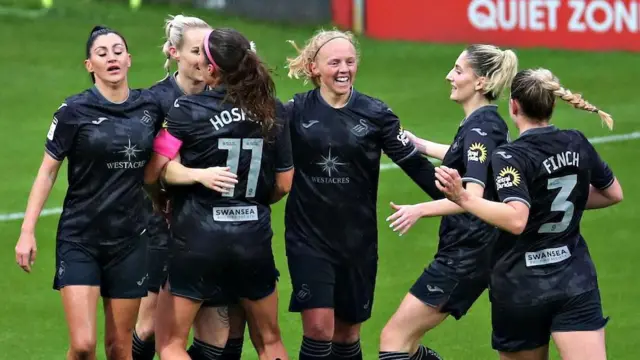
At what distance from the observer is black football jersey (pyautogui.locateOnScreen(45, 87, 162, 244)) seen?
27.0ft

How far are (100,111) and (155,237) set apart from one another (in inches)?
48.0

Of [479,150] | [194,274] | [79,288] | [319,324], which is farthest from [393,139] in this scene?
[79,288]

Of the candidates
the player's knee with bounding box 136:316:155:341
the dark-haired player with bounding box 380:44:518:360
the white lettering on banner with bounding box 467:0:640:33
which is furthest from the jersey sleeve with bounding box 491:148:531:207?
the white lettering on banner with bounding box 467:0:640:33

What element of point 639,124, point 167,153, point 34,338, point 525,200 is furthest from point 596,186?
point 639,124

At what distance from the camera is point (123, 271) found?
330 inches

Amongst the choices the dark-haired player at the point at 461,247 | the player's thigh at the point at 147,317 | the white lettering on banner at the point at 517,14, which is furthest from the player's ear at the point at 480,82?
the white lettering on banner at the point at 517,14

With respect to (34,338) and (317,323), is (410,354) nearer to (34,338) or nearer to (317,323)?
(317,323)

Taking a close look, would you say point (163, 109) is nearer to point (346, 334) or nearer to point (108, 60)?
point (108, 60)

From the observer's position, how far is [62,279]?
8250mm

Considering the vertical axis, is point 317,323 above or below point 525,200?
below

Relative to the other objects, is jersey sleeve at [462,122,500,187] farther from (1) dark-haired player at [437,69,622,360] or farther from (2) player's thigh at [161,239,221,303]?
(2) player's thigh at [161,239,221,303]

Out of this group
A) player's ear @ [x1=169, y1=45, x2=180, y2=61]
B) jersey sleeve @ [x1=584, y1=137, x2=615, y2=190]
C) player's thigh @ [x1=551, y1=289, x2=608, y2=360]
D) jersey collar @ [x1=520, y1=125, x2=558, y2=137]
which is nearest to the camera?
player's thigh @ [x1=551, y1=289, x2=608, y2=360]

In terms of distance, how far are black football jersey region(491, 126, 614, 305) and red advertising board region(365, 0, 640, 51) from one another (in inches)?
528

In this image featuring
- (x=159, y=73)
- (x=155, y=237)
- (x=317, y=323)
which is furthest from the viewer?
(x=159, y=73)
